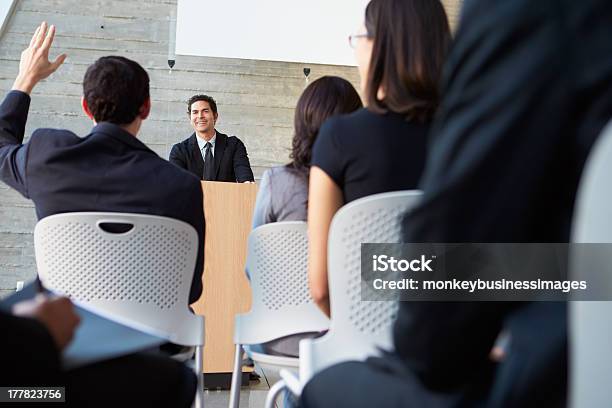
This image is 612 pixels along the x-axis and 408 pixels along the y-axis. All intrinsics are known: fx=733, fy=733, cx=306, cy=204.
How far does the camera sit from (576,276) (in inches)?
28.0

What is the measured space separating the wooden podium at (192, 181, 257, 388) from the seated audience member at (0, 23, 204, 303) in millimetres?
1760

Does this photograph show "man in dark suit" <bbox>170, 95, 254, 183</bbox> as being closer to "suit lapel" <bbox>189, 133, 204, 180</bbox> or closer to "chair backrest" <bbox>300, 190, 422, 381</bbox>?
"suit lapel" <bbox>189, 133, 204, 180</bbox>

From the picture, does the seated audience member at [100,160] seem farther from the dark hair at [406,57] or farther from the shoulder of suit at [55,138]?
the dark hair at [406,57]

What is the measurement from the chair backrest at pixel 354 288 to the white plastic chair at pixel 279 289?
683 millimetres

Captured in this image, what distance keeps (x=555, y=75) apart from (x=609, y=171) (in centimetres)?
11

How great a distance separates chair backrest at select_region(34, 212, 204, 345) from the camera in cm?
162

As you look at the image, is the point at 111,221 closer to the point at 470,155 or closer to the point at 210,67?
the point at 470,155

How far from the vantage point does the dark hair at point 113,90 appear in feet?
6.16

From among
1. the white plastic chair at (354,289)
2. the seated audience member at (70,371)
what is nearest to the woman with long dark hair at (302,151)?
the white plastic chair at (354,289)

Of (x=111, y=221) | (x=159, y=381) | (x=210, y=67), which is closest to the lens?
(x=159, y=381)

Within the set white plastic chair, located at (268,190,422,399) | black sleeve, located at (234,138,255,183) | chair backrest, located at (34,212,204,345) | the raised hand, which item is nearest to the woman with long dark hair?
chair backrest, located at (34,212,204,345)

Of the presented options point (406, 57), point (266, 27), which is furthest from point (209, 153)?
point (406, 57)

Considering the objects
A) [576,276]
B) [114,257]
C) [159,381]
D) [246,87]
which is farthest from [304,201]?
[246,87]

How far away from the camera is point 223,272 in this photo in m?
3.71
